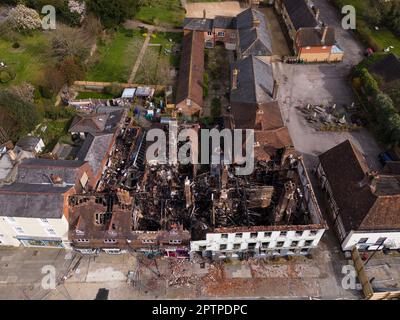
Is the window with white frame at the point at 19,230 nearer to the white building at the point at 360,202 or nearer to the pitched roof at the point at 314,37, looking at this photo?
the white building at the point at 360,202

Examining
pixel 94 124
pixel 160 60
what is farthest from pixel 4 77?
pixel 160 60

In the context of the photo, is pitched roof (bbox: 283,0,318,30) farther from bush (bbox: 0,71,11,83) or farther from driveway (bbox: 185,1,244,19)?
bush (bbox: 0,71,11,83)

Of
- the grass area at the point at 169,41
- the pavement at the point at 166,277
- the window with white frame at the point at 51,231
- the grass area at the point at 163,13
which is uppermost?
the grass area at the point at 163,13

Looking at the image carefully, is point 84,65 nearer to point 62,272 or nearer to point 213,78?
point 213,78

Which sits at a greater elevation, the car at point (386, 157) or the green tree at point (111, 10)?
the green tree at point (111, 10)

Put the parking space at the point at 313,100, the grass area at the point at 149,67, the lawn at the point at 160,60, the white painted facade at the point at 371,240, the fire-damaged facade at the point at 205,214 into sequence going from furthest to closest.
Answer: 1. the lawn at the point at 160,60
2. the grass area at the point at 149,67
3. the parking space at the point at 313,100
4. the white painted facade at the point at 371,240
5. the fire-damaged facade at the point at 205,214

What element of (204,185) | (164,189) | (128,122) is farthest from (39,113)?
(204,185)

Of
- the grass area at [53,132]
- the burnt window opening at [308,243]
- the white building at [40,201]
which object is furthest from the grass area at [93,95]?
the burnt window opening at [308,243]

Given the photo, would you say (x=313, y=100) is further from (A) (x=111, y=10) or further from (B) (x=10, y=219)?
(B) (x=10, y=219)
